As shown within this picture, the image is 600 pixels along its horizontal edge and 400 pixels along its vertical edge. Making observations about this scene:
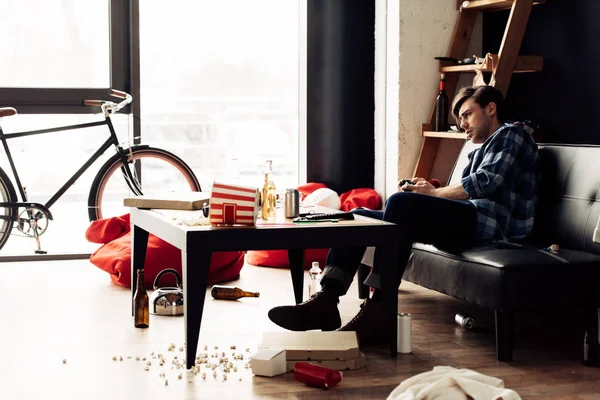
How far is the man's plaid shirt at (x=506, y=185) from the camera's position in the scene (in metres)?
3.50

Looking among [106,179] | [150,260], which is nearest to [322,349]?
[150,260]

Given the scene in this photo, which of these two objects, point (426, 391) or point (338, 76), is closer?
point (426, 391)

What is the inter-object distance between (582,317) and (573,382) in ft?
2.87

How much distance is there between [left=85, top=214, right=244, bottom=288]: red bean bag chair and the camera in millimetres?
4488

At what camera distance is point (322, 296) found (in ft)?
11.2

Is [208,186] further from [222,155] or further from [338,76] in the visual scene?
[338,76]

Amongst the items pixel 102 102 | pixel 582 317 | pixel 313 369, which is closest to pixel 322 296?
pixel 313 369

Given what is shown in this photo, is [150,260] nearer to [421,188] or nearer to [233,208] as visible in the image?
[421,188]

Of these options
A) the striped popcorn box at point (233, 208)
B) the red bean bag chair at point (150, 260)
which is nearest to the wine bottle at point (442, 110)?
the red bean bag chair at point (150, 260)

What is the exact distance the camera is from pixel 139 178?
5.60m

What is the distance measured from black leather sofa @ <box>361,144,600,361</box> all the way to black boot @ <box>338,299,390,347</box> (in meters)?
0.30

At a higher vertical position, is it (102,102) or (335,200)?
(102,102)

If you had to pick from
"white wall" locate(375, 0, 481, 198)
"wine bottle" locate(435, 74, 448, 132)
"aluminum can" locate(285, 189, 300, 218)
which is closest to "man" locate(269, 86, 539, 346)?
"aluminum can" locate(285, 189, 300, 218)

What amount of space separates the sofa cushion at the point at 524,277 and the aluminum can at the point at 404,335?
25 cm
